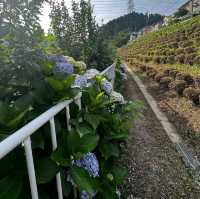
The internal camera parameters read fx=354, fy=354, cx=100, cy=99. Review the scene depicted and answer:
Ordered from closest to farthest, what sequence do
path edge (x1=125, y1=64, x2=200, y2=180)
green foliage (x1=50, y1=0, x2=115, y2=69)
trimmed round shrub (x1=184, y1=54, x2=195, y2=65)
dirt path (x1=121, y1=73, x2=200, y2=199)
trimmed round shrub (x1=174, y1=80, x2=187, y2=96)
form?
dirt path (x1=121, y1=73, x2=200, y2=199) < path edge (x1=125, y1=64, x2=200, y2=180) < green foliage (x1=50, y1=0, x2=115, y2=69) < trimmed round shrub (x1=174, y1=80, x2=187, y2=96) < trimmed round shrub (x1=184, y1=54, x2=195, y2=65)

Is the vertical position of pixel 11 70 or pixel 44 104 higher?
pixel 11 70

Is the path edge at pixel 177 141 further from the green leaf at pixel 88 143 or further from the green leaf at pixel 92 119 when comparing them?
the green leaf at pixel 88 143

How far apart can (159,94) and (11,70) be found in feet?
28.9

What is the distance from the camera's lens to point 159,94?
10664 millimetres

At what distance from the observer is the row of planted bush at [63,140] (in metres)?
1.50

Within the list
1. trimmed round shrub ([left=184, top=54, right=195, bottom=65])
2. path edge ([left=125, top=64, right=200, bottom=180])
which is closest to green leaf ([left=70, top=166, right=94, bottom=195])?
path edge ([left=125, top=64, right=200, bottom=180])

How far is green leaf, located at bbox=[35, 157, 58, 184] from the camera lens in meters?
1.56

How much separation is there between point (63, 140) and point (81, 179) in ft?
0.80

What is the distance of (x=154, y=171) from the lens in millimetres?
3963

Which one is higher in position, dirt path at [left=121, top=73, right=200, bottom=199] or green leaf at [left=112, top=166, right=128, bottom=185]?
green leaf at [left=112, top=166, right=128, bottom=185]

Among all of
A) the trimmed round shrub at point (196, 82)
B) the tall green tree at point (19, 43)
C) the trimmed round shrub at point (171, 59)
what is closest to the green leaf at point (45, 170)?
the tall green tree at point (19, 43)

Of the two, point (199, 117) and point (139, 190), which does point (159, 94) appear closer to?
point (199, 117)

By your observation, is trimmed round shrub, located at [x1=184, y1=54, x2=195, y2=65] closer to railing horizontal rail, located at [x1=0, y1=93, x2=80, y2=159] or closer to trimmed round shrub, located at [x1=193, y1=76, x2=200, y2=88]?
trimmed round shrub, located at [x1=193, y1=76, x2=200, y2=88]

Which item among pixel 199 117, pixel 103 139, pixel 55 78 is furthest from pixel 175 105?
pixel 55 78
